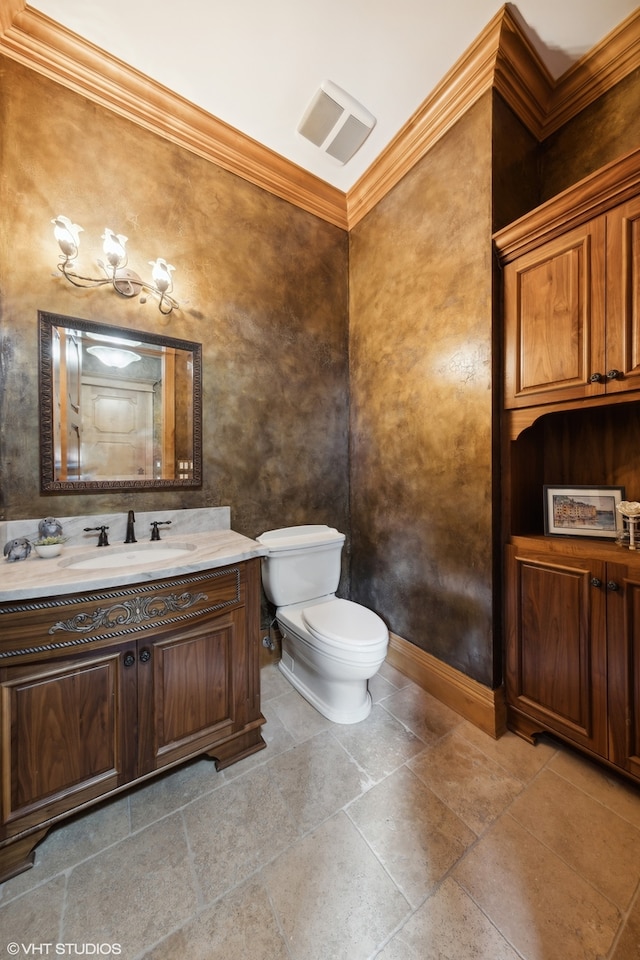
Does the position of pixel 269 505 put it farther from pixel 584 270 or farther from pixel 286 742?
pixel 584 270

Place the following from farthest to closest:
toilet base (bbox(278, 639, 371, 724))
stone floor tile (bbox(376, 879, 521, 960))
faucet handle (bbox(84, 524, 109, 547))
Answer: toilet base (bbox(278, 639, 371, 724)) < faucet handle (bbox(84, 524, 109, 547)) < stone floor tile (bbox(376, 879, 521, 960))

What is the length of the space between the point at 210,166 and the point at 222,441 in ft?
4.97

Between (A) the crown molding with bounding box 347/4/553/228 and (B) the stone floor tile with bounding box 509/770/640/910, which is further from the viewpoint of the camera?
(A) the crown molding with bounding box 347/4/553/228

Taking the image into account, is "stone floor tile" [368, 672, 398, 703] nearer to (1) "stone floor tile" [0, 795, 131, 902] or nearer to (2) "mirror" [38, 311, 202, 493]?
(1) "stone floor tile" [0, 795, 131, 902]

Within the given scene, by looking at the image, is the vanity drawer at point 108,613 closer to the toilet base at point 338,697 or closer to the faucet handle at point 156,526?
the faucet handle at point 156,526

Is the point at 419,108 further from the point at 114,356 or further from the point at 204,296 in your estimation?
the point at 114,356

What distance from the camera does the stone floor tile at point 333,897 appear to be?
88 centimetres

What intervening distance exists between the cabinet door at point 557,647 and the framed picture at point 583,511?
18 centimetres

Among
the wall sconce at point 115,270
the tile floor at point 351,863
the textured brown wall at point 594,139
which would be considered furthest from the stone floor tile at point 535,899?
the textured brown wall at point 594,139

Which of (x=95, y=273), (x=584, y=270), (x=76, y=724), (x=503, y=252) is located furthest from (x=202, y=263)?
(x=76, y=724)

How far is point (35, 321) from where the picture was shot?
4.81ft

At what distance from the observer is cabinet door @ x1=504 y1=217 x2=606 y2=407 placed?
1289 millimetres

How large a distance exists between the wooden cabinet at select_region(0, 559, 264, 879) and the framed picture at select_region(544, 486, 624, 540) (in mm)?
1343

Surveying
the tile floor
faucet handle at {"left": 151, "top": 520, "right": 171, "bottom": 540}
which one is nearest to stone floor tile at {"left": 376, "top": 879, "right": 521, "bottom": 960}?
the tile floor
